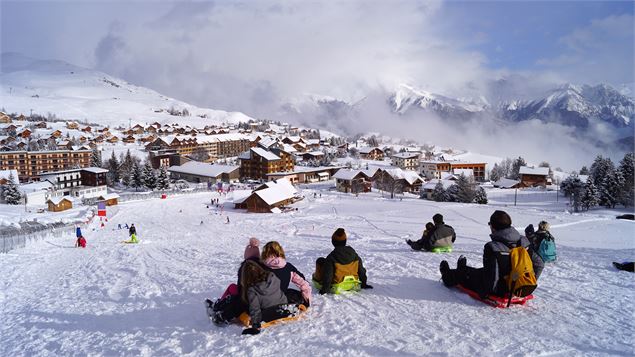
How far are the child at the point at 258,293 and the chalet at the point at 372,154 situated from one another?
387 feet

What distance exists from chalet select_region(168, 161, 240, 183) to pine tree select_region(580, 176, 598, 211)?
5409 cm

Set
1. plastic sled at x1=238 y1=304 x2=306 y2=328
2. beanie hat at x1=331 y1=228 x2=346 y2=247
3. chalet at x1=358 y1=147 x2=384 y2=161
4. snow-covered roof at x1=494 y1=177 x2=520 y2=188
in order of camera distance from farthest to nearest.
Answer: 1. chalet at x1=358 y1=147 x2=384 y2=161
2. snow-covered roof at x1=494 y1=177 x2=520 y2=188
3. beanie hat at x1=331 y1=228 x2=346 y2=247
4. plastic sled at x1=238 y1=304 x2=306 y2=328

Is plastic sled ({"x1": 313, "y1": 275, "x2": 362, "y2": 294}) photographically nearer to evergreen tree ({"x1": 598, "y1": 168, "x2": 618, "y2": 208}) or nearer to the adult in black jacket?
the adult in black jacket

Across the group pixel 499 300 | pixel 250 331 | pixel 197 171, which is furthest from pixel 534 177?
pixel 250 331

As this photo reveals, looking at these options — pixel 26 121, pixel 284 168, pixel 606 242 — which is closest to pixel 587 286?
pixel 606 242

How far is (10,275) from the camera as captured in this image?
12.5 m

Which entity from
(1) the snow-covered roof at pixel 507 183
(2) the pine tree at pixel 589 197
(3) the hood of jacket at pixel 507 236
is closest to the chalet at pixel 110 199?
(3) the hood of jacket at pixel 507 236

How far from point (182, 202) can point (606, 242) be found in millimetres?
38615

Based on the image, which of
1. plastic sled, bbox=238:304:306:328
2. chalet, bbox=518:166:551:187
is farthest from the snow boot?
chalet, bbox=518:166:551:187

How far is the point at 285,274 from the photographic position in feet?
18.3

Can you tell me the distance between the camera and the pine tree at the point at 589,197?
164ft

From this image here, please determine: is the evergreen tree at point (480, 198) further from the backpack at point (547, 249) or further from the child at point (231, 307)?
the child at point (231, 307)

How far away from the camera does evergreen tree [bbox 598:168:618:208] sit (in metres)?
50.9

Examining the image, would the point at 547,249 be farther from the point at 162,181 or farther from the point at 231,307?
the point at 162,181
